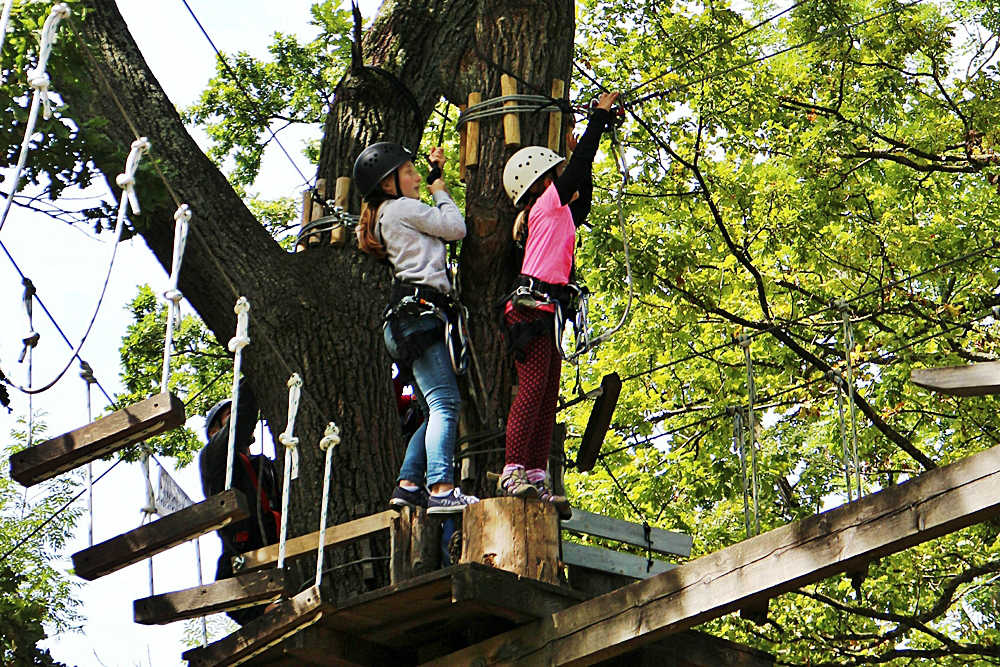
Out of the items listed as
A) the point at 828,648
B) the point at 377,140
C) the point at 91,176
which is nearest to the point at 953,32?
the point at 828,648

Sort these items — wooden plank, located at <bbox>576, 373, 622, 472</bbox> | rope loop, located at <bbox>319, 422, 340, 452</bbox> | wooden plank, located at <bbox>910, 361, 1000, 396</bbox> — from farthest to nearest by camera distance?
wooden plank, located at <bbox>576, 373, 622, 472</bbox>
rope loop, located at <bbox>319, 422, 340, 452</bbox>
wooden plank, located at <bbox>910, 361, 1000, 396</bbox>

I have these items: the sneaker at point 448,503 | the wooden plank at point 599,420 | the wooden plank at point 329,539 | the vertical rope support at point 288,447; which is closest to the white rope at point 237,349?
the vertical rope support at point 288,447

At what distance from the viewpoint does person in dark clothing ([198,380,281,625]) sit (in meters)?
6.32

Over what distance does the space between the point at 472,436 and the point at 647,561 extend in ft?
3.06

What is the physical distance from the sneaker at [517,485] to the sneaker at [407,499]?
12.3 inches

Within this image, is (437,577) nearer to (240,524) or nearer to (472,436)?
(472,436)

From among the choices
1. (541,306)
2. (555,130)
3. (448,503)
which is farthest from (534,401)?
(555,130)

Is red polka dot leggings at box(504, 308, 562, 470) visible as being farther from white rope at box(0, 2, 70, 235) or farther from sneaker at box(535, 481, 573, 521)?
white rope at box(0, 2, 70, 235)

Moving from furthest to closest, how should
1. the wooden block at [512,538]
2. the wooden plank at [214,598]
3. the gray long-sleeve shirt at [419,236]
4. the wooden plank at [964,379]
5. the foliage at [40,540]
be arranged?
the foliage at [40,540], the gray long-sleeve shirt at [419,236], the wooden block at [512,538], the wooden plank at [214,598], the wooden plank at [964,379]

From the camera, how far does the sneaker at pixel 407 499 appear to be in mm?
5387

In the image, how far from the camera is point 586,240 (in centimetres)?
987

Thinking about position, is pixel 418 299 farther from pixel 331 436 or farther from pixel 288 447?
pixel 288 447

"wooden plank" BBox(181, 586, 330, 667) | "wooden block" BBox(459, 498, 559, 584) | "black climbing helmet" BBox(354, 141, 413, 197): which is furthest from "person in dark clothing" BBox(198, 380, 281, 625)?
"wooden block" BBox(459, 498, 559, 584)

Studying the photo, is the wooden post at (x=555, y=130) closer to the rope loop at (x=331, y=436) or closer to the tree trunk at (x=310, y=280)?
the tree trunk at (x=310, y=280)
